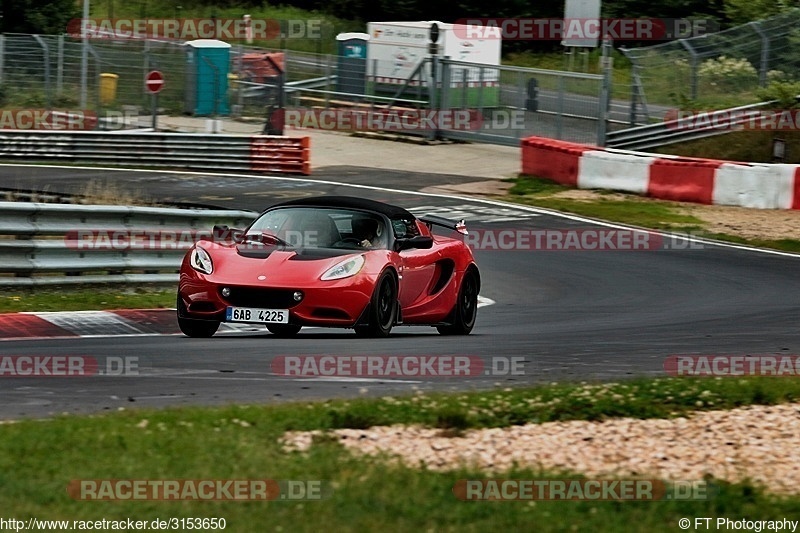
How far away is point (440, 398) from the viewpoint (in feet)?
26.6

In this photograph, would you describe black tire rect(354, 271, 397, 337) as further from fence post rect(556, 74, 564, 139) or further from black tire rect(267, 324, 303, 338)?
fence post rect(556, 74, 564, 139)

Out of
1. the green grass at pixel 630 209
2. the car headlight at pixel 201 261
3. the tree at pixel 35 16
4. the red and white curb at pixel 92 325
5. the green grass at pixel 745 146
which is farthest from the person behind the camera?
the tree at pixel 35 16

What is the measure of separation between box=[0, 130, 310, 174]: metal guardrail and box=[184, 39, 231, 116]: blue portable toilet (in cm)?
485

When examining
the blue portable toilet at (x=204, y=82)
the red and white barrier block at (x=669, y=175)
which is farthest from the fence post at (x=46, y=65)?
the red and white barrier block at (x=669, y=175)

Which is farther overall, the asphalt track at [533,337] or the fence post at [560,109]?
the fence post at [560,109]

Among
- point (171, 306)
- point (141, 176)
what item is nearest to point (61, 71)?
point (141, 176)

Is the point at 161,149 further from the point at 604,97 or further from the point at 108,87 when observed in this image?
the point at 604,97

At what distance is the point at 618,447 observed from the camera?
7.12 m

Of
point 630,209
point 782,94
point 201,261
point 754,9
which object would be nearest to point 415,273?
point 201,261

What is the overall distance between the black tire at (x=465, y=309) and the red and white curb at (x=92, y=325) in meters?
1.86

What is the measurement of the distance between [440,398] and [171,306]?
6.35 m

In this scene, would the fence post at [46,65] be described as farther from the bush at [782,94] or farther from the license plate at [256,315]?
the license plate at [256,315]

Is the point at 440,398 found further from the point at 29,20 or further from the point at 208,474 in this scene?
the point at 29,20

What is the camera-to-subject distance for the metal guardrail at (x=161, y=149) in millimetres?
28609
